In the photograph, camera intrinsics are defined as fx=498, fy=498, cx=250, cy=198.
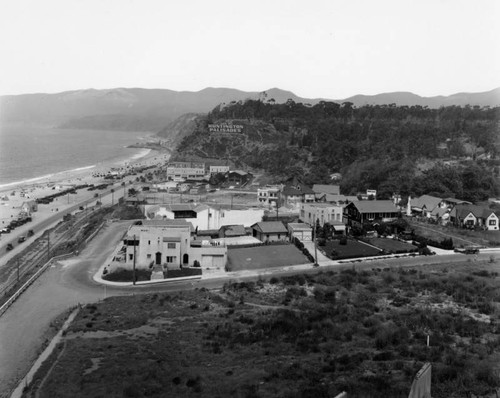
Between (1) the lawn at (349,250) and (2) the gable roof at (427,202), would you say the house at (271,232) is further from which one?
(2) the gable roof at (427,202)

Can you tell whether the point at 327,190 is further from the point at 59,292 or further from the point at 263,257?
the point at 59,292

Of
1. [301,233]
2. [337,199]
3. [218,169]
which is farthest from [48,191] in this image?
[301,233]

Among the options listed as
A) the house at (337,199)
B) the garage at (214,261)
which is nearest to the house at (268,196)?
the house at (337,199)

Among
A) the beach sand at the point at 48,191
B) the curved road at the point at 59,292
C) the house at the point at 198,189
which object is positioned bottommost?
the beach sand at the point at 48,191

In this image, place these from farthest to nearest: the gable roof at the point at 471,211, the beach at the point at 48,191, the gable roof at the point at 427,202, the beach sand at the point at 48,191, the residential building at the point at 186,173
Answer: the residential building at the point at 186,173, the beach sand at the point at 48,191, the beach at the point at 48,191, the gable roof at the point at 427,202, the gable roof at the point at 471,211

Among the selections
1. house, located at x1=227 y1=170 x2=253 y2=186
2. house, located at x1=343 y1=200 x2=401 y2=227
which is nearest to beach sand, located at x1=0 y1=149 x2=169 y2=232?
house, located at x1=227 y1=170 x2=253 y2=186

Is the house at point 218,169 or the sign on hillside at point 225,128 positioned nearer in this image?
the house at point 218,169
